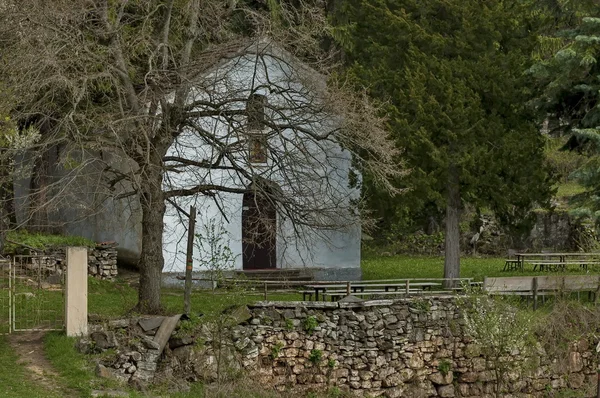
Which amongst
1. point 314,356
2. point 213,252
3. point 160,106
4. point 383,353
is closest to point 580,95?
point 383,353

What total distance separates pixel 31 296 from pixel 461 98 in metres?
11.5

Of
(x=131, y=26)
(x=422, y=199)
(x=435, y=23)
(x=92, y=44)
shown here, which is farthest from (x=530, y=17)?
(x=92, y=44)

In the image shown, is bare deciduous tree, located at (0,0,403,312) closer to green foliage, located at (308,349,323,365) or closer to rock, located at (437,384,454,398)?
green foliage, located at (308,349,323,365)

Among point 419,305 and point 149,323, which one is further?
point 419,305

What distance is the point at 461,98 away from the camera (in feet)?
85.0

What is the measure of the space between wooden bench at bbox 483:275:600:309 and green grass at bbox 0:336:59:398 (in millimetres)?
10809

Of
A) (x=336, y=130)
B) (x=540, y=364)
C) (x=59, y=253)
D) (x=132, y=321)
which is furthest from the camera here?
(x=59, y=253)

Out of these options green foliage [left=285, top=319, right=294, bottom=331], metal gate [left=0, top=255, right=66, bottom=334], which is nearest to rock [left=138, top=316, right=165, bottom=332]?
metal gate [left=0, top=255, right=66, bottom=334]

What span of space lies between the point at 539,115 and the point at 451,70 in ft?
8.57

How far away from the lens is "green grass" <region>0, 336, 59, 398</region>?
16219 millimetres

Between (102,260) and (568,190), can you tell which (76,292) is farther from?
(568,190)

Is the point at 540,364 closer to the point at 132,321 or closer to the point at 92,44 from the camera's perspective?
the point at 132,321

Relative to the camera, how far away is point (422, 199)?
1028 inches

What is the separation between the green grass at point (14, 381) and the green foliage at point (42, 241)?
8.81 metres
